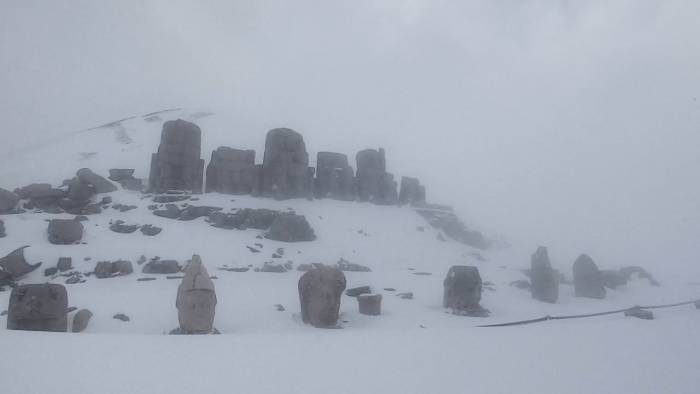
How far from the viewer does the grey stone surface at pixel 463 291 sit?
41.0 feet

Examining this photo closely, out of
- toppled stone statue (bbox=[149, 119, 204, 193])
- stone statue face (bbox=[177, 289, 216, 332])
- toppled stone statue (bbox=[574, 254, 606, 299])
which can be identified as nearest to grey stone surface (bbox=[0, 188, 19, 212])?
toppled stone statue (bbox=[149, 119, 204, 193])

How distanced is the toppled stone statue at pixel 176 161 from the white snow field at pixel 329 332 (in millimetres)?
A: 1449

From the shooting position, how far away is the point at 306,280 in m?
10.0

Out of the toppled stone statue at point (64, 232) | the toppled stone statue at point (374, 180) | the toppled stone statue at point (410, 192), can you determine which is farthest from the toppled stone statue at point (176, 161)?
the toppled stone statue at point (410, 192)

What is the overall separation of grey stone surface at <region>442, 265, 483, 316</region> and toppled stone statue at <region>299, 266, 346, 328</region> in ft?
13.3

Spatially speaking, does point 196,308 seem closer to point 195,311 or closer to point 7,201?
point 195,311

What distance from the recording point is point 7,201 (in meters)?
17.4

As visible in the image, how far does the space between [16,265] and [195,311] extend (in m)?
8.07

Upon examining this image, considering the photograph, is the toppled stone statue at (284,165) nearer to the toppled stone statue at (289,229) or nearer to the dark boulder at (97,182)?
the toppled stone statue at (289,229)

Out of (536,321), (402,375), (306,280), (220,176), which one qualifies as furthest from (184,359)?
(220,176)

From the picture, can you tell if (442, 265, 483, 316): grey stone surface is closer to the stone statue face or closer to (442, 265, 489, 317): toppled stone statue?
(442, 265, 489, 317): toppled stone statue

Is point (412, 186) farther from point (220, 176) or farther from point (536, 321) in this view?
point (536, 321)

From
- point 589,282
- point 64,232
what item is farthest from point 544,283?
point 64,232

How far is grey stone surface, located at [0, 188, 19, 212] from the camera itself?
17.3 meters
